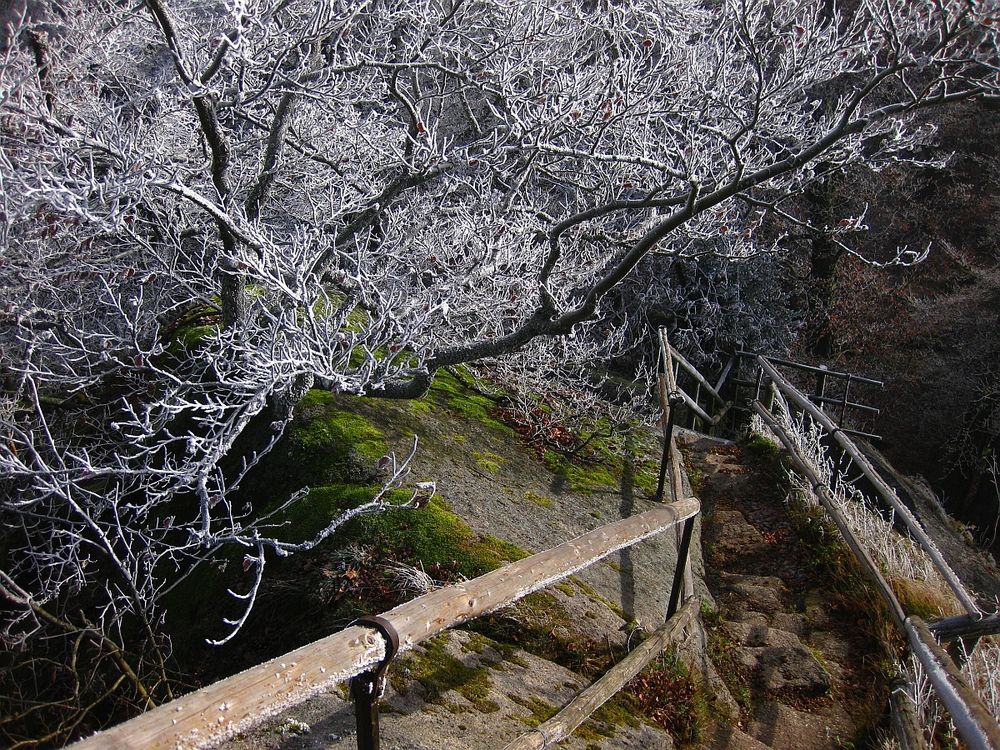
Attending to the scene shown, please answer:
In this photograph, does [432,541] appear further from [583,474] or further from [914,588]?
[914,588]

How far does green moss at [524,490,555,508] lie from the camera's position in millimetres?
5797

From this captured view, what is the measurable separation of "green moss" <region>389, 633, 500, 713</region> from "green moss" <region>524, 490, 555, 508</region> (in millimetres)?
2419

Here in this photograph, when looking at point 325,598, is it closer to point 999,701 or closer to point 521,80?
point 999,701

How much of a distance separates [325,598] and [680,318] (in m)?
10.0

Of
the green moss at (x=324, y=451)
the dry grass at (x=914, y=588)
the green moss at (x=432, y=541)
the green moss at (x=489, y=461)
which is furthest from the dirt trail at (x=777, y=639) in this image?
the green moss at (x=324, y=451)

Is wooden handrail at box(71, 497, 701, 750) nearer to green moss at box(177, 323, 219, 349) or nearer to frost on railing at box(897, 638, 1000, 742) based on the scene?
frost on railing at box(897, 638, 1000, 742)

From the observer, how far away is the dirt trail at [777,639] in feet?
13.6

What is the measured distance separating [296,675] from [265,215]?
16.7ft

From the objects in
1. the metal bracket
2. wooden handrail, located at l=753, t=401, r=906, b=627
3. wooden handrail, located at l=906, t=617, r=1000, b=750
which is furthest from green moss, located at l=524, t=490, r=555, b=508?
the metal bracket

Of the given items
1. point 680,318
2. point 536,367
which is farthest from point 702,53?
point 680,318

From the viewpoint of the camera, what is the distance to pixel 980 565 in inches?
364

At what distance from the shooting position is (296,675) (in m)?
1.72

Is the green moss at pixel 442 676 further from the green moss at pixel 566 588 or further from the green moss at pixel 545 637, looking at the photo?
the green moss at pixel 566 588

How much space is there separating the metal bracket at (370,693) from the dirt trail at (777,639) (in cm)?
240
